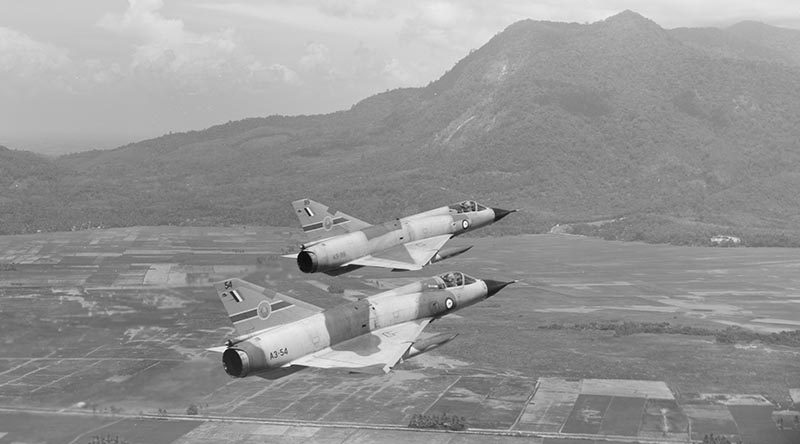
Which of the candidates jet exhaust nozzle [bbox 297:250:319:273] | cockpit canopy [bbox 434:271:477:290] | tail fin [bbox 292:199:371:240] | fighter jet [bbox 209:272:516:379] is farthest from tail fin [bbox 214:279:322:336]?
cockpit canopy [bbox 434:271:477:290]

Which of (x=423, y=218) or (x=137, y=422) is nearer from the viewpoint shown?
(x=423, y=218)

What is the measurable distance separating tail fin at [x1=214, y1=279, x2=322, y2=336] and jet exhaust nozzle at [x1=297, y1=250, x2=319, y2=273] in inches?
115

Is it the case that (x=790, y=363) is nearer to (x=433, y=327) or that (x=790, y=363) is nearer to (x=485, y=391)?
(x=485, y=391)

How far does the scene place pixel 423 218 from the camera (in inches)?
2559

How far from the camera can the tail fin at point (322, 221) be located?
61.4 m

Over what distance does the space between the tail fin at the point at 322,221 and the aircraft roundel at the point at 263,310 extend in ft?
30.9

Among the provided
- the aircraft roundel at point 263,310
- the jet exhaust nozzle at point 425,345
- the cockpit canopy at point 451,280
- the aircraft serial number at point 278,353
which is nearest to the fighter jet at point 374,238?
the cockpit canopy at point 451,280

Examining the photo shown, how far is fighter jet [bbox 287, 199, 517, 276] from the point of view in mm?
56594

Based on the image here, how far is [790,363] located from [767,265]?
287ft

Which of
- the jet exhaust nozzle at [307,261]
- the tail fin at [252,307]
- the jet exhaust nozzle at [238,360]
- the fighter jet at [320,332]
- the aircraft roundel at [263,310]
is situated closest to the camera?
the jet exhaust nozzle at [238,360]

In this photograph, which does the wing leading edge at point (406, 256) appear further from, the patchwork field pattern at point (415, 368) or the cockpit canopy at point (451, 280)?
the patchwork field pattern at point (415, 368)

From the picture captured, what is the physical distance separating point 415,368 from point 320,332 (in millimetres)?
51544

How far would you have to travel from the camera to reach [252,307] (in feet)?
174

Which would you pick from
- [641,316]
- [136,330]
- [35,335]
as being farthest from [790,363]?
[35,335]
